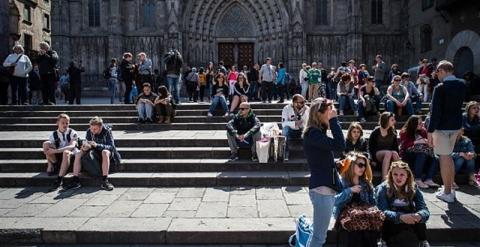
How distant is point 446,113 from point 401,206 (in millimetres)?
2190

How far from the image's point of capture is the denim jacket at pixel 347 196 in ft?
16.7

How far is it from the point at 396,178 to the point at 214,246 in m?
2.46

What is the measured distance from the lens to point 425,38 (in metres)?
26.2

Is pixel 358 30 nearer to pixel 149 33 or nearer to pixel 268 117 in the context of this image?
pixel 149 33

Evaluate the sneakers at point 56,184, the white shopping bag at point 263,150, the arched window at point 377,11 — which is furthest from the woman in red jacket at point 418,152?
the arched window at point 377,11

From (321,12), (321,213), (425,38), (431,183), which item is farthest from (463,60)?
(321,213)

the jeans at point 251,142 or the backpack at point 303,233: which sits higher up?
the jeans at point 251,142

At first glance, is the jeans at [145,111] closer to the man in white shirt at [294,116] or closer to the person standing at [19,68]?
the person standing at [19,68]

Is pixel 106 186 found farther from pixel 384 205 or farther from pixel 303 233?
pixel 384 205

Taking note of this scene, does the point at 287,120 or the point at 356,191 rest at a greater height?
the point at 287,120

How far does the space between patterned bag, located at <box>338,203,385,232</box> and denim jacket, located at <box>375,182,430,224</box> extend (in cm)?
16

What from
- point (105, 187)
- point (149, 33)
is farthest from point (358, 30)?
point (105, 187)

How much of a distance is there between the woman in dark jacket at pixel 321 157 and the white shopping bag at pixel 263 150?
421 centimetres

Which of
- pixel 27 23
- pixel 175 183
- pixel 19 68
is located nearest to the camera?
pixel 175 183
